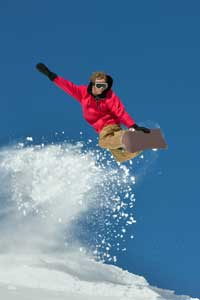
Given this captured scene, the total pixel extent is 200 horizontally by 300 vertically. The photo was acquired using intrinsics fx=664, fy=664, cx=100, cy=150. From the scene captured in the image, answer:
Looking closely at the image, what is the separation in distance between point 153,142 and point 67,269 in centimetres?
2323

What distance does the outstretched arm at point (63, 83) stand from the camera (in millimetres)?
14734

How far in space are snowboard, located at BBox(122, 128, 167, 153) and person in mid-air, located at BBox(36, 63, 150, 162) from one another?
6.3 inches

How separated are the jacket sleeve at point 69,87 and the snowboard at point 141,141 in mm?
1438

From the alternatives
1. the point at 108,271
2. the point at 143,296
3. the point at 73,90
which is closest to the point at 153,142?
the point at 73,90

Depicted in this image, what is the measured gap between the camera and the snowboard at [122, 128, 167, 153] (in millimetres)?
14305

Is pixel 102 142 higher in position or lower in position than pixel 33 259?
lower

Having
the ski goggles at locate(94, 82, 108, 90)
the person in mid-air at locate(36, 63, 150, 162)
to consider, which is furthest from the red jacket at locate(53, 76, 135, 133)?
the ski goggles at locate(94, 82, 108, 90)

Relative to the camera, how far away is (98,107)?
48.9ft

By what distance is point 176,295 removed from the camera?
35875 millimetres

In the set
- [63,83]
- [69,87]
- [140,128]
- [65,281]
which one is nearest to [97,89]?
[69,87]

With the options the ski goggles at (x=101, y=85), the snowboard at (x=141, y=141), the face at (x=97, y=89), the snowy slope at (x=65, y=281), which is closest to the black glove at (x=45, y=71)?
the face at (x=97, y=89)

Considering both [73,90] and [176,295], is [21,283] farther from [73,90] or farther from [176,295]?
[73,90]

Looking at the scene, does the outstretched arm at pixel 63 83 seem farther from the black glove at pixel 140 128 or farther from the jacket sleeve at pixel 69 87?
the black glove at pixel 140 128

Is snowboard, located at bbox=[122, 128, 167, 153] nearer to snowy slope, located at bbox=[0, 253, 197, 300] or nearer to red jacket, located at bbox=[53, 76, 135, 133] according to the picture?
red jacket, located at bbox=[53, 76, 135, 133]
